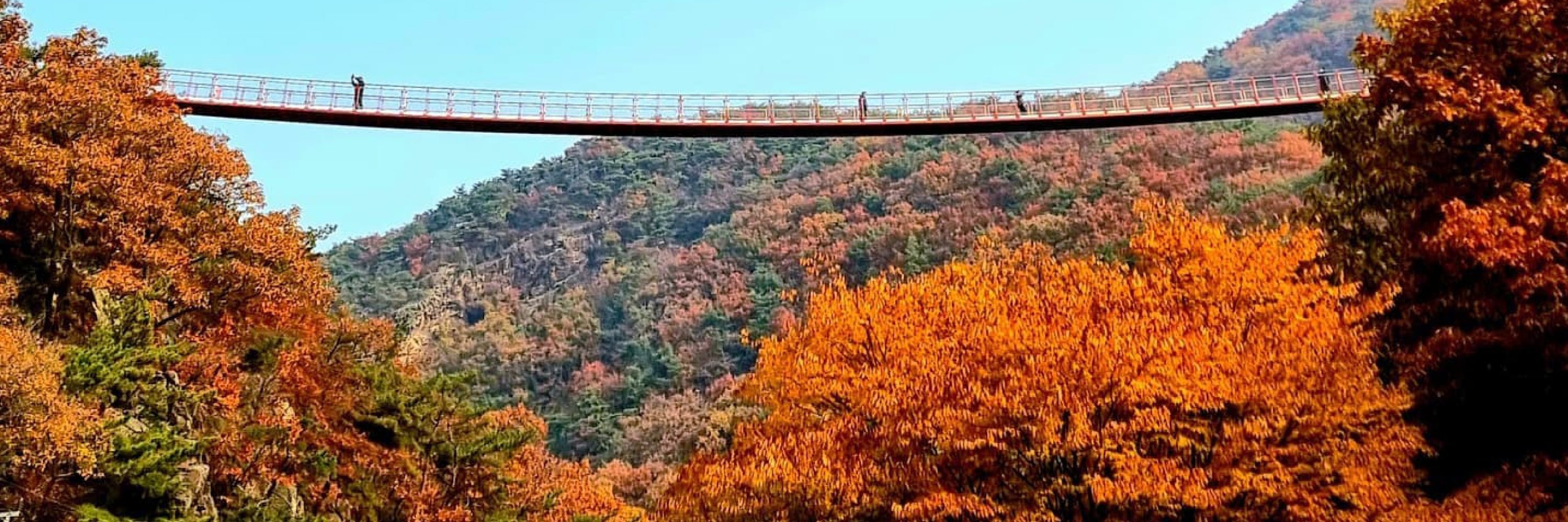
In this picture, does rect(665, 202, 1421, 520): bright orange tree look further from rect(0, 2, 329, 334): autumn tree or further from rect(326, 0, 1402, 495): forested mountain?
rect(326, 0, 1402, 495): forested mountain

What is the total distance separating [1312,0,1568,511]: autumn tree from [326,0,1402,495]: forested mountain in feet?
97.7

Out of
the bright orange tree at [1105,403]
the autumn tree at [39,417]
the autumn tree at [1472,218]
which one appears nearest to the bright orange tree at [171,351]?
the autumn tree at [39,417]

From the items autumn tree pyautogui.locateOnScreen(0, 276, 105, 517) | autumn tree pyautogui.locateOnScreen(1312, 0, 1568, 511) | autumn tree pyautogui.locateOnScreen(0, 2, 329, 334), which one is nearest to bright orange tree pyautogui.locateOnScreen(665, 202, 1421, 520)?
autumn tree pyautogui.locateOnScreen(1312, 0, 1568, 511)

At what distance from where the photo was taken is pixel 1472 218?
34.2 ft

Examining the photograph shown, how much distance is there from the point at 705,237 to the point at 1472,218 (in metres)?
124

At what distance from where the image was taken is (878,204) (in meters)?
119

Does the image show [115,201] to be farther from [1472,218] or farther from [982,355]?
[1472,218]

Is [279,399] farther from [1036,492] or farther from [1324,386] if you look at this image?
[1324,386]

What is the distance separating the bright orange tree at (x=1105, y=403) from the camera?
12188 mm

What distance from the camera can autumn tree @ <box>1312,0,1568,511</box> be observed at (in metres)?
10.5

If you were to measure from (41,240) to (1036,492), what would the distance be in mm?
18248

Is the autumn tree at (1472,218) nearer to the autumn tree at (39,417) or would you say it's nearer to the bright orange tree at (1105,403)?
the bright orange tree at (1105,403)

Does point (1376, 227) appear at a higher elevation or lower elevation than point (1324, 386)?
higher

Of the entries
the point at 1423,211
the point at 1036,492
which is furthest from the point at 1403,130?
the point at 1036,492
